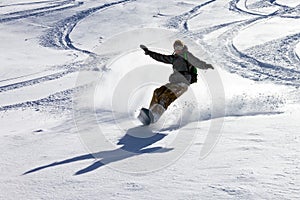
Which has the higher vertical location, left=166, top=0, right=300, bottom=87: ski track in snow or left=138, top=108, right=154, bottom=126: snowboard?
left=138, top=108, right=154, bottom=126: snowboard

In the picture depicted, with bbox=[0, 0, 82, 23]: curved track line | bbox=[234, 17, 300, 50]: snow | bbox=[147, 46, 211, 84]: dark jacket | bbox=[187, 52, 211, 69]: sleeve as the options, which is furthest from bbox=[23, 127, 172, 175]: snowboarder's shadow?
bbox=[0, 0, 82, 23]: curved track line

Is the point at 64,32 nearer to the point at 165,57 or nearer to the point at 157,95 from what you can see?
the point at 165,57

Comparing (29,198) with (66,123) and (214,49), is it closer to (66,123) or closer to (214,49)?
(66,123)

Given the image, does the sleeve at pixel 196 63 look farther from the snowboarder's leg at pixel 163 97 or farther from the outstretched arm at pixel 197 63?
the snowboarder's leg at pixel 163 97

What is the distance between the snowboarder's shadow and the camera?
4.87 metres

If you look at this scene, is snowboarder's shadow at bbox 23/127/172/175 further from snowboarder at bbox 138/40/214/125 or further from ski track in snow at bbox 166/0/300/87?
ski track in snow at bbox 166/0/300/87

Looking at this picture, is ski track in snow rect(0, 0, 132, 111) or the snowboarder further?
ski track in snow rect(0, 0, 132, 111)

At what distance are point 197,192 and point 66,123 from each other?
11.9 ft

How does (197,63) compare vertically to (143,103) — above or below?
above

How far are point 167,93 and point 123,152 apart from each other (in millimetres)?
2093

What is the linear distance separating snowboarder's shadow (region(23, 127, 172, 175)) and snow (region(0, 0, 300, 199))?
0.04ft

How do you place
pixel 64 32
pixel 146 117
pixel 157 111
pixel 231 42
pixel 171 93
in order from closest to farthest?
pixel 146 117
pixel 157 111
pixel 171 93
pixel 231 42
pixel 64 32

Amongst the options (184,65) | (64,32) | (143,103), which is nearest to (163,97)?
(184,65)

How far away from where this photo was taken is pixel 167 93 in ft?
23.7
